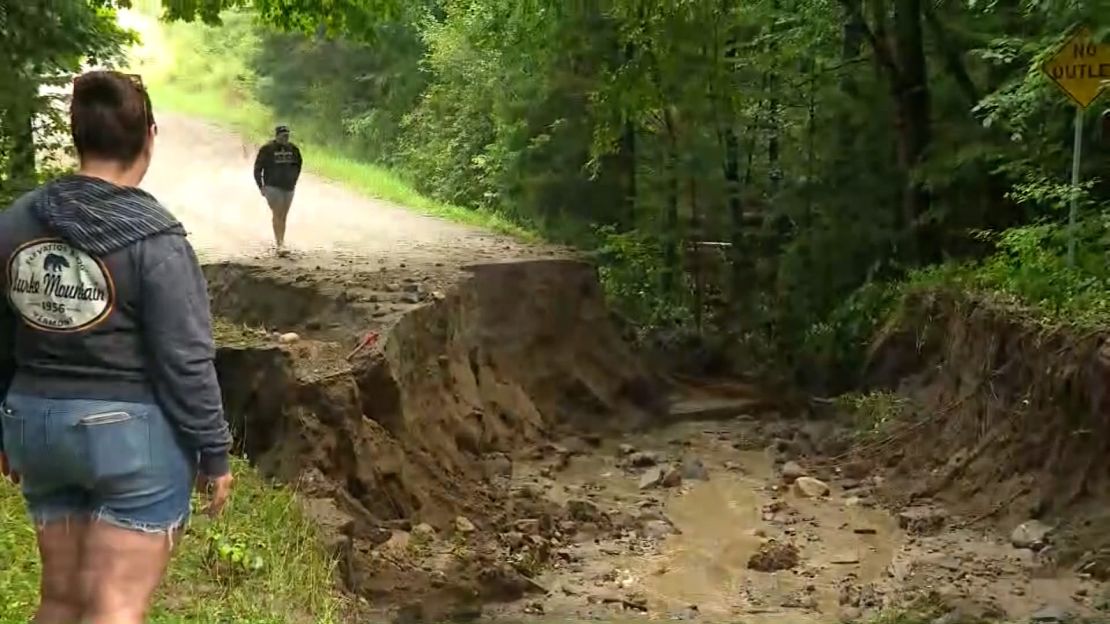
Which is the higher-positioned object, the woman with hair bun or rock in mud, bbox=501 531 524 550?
the woman with hair bun

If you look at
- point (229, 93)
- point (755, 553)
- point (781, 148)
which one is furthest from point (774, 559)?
point (229, 93)

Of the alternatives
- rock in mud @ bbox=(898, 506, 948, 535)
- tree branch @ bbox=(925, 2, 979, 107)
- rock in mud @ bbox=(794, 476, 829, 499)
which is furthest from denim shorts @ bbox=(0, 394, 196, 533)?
tree branch @ bbox=(925, 2, 979, 107)

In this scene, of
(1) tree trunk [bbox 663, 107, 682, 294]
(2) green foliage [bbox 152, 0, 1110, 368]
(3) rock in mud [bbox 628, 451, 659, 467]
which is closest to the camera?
(2) green foliage [bbox 152, 0, 1110, 368]

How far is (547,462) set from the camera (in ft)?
43.6

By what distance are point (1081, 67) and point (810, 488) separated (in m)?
Result: 4.95

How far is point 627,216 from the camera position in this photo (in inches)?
776

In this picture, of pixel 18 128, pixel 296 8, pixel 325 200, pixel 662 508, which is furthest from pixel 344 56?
pixel 662 508

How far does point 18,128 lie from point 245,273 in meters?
2.80

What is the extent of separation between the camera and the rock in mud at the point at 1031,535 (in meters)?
9.19

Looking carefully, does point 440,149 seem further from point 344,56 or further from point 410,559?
point 410,559

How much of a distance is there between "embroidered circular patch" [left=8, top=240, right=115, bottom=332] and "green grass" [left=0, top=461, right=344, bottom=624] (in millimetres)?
1953

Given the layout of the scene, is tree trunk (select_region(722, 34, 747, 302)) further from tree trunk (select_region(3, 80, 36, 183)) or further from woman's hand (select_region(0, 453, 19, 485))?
woman's hand (select_region(0, 453, 19, 485))

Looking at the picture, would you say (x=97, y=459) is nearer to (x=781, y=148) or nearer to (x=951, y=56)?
(x=951, y=56)

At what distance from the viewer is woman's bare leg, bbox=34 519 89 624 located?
125 inches
